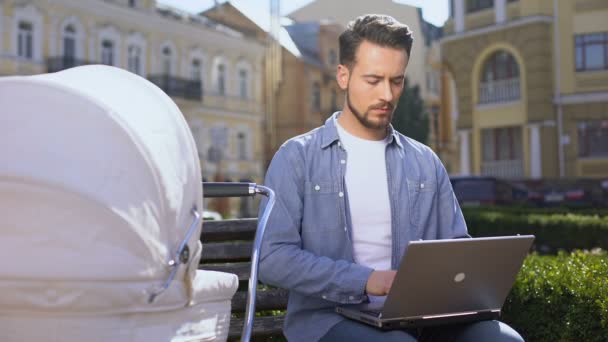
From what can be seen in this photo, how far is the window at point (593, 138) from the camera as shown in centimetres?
3900

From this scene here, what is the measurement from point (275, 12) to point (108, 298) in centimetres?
5422

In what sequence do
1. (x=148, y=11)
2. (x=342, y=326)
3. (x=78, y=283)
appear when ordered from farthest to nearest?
(x=148, y=11)
(x=342, y=326)
(x=78, y=283)

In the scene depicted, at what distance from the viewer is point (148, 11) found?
4528 centimetres

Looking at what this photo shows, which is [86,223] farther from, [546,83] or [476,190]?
[546,83]

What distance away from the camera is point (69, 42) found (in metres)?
40.9

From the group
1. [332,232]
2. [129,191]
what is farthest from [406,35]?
[129,191]

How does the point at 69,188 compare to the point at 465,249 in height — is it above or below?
above

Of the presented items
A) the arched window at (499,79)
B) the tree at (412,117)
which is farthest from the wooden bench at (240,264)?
the tree at (412,117)

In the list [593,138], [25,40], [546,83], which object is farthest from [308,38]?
[593,138]

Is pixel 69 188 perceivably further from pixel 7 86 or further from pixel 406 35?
pixel 406 35

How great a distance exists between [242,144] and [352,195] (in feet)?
164

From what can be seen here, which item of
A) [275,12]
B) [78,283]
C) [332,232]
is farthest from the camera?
[275,12]

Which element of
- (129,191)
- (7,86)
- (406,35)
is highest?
(406,35)

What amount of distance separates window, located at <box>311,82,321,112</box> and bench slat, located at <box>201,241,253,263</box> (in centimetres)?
5745
